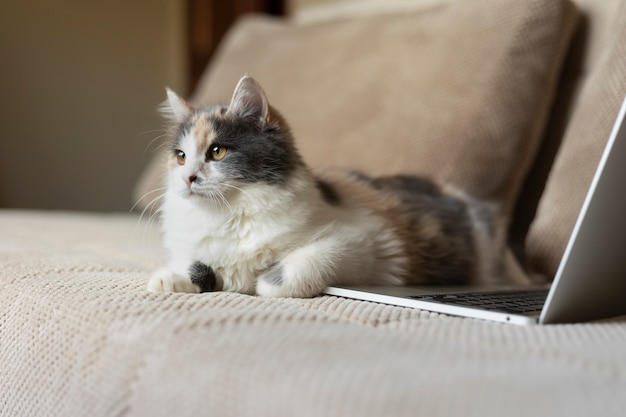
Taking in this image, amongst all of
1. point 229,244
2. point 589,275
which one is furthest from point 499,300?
point 229,244

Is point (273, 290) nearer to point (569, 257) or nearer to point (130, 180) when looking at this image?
point (569, 257)

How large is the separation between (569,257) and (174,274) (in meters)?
0.51

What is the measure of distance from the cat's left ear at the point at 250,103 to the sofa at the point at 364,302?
11.5 inches

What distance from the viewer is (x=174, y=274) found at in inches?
36.7

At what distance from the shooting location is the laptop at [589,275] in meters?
0.72

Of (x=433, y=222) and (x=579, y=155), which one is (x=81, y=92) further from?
(x=579, y=155)

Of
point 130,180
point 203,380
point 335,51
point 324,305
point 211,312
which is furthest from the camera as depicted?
point 130,180

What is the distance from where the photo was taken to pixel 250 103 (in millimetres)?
1028

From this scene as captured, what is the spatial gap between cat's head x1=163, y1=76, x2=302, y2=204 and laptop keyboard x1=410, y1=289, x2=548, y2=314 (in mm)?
297

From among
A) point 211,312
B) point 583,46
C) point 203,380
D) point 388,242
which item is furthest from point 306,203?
point 583,46

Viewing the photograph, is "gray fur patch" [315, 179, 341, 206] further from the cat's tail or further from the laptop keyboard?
the cat's tail

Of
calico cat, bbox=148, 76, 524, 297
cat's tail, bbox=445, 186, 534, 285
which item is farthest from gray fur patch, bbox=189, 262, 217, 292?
cat's tail, bbox=445, 186, 534, 285

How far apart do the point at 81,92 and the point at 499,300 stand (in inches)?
115

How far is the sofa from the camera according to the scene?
0.56 meters
